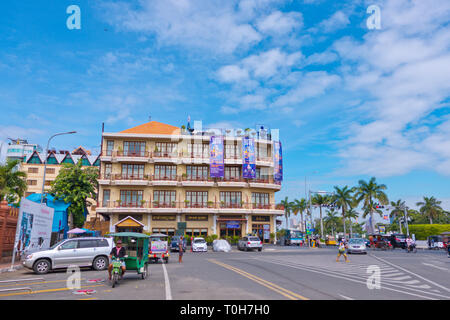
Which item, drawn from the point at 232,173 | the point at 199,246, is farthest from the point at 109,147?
the point at 199,246

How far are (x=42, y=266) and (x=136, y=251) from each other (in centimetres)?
548

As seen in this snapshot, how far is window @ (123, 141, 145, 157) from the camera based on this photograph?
50625 mm

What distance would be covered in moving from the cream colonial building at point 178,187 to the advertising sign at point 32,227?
87.0 ft

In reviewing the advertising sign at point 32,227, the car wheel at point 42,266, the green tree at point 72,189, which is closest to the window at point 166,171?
the green tree at point 72,189

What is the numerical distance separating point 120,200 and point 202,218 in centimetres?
1235

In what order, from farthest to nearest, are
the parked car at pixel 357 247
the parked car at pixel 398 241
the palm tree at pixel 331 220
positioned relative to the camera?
1. the palm tree at pixel 331 220
2. the parked car at pixel 398 241
3. the parked car at pixel 357 247

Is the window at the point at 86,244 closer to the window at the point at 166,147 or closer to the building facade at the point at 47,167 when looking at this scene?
the window at the point at 166,147

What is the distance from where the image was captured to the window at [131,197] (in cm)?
4919

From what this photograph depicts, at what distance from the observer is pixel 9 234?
781 inches

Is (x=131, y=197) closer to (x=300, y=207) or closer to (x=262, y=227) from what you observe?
(x=262, y=227)

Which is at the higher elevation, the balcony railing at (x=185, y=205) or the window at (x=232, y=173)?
the window at (x=232, y=173)

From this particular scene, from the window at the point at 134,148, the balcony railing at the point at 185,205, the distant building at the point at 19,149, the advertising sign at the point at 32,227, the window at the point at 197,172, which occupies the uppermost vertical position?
the distant building at the point at 19,149
